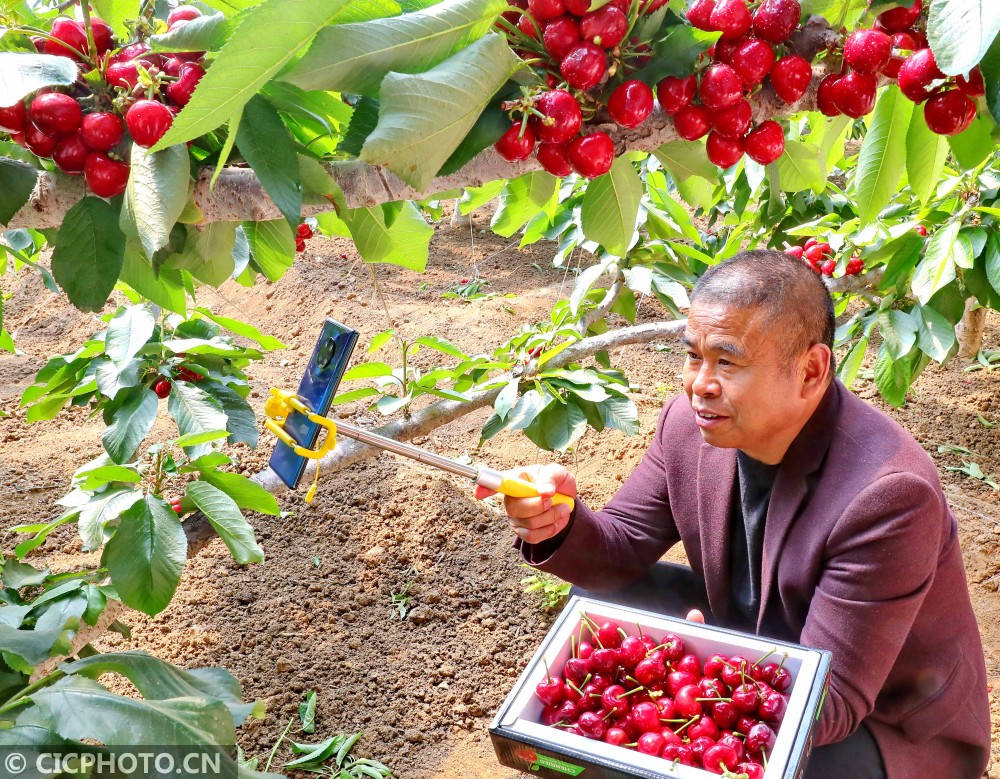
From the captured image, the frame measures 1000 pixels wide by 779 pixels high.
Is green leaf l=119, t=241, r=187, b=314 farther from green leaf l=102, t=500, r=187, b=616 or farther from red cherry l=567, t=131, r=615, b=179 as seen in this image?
red cherry l=567, t=131, r=615, b=179

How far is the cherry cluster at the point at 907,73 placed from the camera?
1.02 metres

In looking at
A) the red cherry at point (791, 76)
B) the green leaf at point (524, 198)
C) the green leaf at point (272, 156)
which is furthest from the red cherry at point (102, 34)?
the red cherry at point (791, 76)

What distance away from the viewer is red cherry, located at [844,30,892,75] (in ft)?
3.34

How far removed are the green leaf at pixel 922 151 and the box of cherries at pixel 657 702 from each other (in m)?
0.73

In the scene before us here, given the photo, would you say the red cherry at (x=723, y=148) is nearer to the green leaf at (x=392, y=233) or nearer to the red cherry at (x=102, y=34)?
the green leaf at (x=392, y=233)

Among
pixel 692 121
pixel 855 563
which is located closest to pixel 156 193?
pixel 692 121

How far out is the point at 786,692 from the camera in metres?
1.35

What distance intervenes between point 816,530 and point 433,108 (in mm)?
1052

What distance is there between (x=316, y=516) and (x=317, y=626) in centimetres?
54

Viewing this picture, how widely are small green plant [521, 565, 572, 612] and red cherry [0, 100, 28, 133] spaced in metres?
2.05

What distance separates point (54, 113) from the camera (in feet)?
3.22

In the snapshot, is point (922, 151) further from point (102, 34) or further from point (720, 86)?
point (102, 34)

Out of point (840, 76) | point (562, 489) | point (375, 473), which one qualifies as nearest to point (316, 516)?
point (375, 473)

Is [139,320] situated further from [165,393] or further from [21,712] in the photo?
[21,712]
